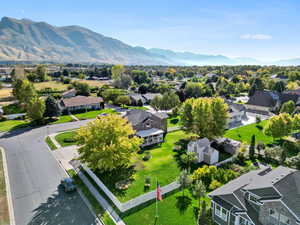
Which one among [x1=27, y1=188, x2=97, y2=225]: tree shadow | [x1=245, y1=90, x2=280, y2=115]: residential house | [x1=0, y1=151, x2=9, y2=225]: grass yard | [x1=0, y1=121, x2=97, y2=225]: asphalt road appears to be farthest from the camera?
[x1=245, y1=90, x2=280, y2=115]: residential house

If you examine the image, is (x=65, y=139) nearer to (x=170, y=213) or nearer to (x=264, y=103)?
(x=170, y=213)

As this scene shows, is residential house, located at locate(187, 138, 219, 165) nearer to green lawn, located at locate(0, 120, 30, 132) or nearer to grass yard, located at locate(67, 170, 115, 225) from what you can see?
grass yard, located at locate(67, 170, 115, 225)

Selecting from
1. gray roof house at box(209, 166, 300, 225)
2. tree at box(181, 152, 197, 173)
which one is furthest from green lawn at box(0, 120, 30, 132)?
gray roof house at box(209, 166, 300, 225)

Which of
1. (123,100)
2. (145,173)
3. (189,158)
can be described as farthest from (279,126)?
(123,100)

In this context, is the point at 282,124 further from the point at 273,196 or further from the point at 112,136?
the point at 112,136

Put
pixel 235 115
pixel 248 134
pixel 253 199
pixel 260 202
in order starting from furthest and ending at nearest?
pixel 235 115 → pixel 248 134 → pixel 253 199 → pixel 260 202

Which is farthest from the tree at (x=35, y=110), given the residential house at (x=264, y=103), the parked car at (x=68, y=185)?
the residential house at (x=264, y=103)

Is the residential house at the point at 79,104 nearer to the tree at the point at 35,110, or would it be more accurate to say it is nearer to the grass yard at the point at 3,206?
the tree at the point at 35,110
